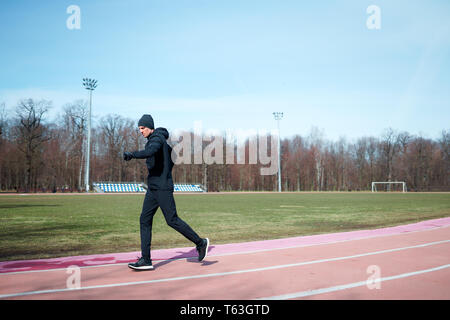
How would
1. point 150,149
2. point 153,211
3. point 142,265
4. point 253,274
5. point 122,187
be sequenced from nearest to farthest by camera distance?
point 253,274 → point 150,149 → point 142,265 → point 153,211 → point 122,187

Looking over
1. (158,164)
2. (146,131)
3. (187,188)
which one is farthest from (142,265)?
(187,188)

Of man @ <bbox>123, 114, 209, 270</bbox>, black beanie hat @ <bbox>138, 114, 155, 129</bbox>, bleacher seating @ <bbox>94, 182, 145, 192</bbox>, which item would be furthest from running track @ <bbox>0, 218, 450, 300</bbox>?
bleacher seating @ <bbox>94, 182, 145, 192</bbox>

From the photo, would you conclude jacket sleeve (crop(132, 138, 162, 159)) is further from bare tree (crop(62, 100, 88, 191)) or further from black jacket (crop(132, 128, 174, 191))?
bare tree (crop(62, 100, 88, 191))

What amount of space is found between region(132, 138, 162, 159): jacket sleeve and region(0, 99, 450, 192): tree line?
60305mm

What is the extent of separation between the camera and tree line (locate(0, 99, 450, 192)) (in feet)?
206

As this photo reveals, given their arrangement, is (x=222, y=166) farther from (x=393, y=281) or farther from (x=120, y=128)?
(x=393, y=281)

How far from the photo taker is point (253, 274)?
225 inches

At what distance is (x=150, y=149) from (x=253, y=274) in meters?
2.55

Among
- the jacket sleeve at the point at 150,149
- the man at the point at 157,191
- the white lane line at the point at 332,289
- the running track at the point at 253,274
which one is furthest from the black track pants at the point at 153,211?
the white lane line at the point at 332,289

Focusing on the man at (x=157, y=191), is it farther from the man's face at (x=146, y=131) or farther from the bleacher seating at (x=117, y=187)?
the bleacher seating at (x=117, y=187)

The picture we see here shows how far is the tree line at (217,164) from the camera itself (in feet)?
206

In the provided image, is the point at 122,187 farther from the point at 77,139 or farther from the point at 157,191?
the point at 157,191

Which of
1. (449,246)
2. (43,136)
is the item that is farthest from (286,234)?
(43,136)
